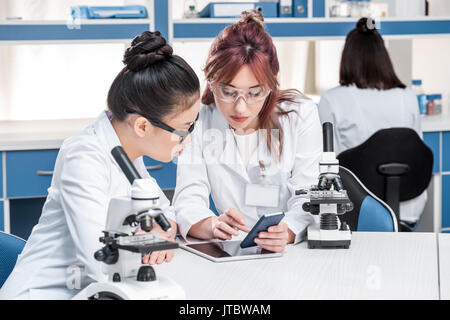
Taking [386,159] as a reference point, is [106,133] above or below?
above

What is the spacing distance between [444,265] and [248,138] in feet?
2.57

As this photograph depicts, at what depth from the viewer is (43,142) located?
123 inches

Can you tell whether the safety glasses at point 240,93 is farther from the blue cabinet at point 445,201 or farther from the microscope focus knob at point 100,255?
the blue cabinet at point 445,201

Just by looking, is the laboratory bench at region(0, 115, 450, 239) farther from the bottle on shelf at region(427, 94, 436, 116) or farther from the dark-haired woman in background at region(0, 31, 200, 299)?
the dark-haired woman in background at region(0, 31, 200, 299)

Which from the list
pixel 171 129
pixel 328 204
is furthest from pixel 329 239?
pixel 171 129

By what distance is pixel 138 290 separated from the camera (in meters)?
1.12

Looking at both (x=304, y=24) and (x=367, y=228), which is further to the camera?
(x=304, y=24)

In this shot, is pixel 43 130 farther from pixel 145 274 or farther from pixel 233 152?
pixel 145 274

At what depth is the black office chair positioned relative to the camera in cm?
294
